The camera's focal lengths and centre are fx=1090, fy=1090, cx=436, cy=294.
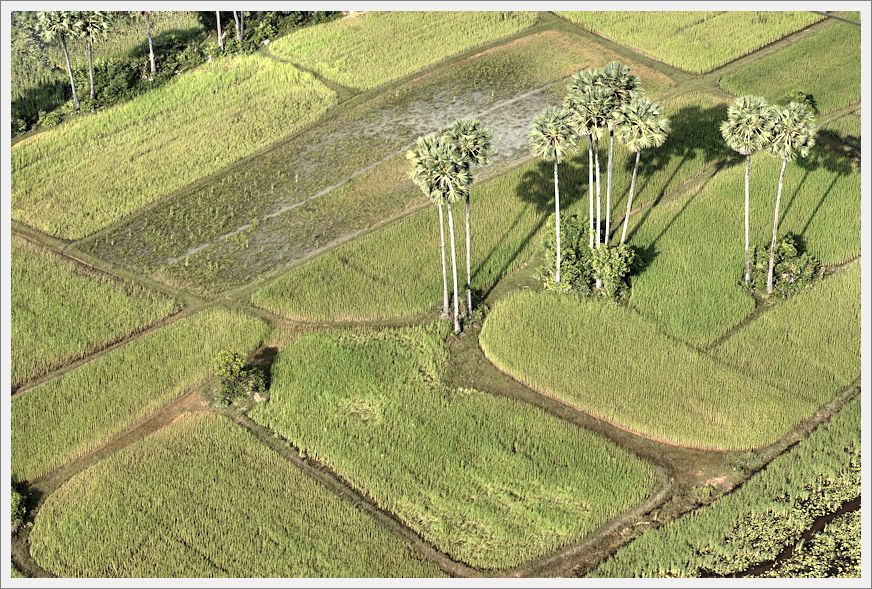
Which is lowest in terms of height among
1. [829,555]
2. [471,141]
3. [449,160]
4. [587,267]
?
[829,555]

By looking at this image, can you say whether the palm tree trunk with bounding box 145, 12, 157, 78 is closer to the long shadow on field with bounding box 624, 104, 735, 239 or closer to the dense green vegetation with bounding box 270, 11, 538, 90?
the dense green vegetation with bounding box 270, 11, 538, 90

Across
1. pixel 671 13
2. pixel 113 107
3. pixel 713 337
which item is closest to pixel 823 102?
pixel 671 13

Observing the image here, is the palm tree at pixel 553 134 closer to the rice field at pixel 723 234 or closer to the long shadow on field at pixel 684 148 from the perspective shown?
the rice field at pixel 723 234

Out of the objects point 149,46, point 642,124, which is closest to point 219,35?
point 149,46

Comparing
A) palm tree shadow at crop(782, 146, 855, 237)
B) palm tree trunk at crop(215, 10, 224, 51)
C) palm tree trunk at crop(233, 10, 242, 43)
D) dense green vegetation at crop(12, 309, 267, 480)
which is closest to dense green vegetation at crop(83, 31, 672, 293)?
dense green vegetation at crop(12, 309, 267, 480)

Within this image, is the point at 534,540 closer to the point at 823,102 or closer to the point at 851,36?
the point at 823,102

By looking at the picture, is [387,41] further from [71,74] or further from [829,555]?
[829,555]
